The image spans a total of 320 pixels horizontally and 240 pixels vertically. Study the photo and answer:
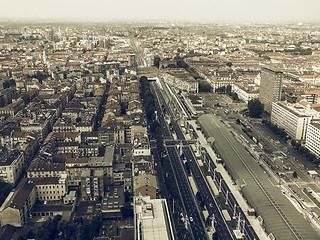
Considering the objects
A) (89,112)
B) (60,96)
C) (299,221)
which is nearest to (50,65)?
(60,96)

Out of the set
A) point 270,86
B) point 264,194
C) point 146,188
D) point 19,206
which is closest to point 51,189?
point 19,206

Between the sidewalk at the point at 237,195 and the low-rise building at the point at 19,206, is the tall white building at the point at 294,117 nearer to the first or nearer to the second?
the sidewalk at the point at 237,195

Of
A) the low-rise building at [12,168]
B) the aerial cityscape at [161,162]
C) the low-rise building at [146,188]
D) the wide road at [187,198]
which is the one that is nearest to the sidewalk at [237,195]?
the aerial cityscape at [161,162]

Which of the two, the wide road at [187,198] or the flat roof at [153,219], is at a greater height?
the flat roof at [153,219]

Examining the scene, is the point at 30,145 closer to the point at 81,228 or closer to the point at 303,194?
the point at 81,228

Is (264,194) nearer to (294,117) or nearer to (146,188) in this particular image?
(146,188)

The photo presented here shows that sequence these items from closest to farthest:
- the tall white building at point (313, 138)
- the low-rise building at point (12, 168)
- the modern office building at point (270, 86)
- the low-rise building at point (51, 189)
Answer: the low-rise building at point (51, 189) → the low-rise building at point (12, 168) → the tall white building at point (313, 138) → the modern office building at point (270, 86)
